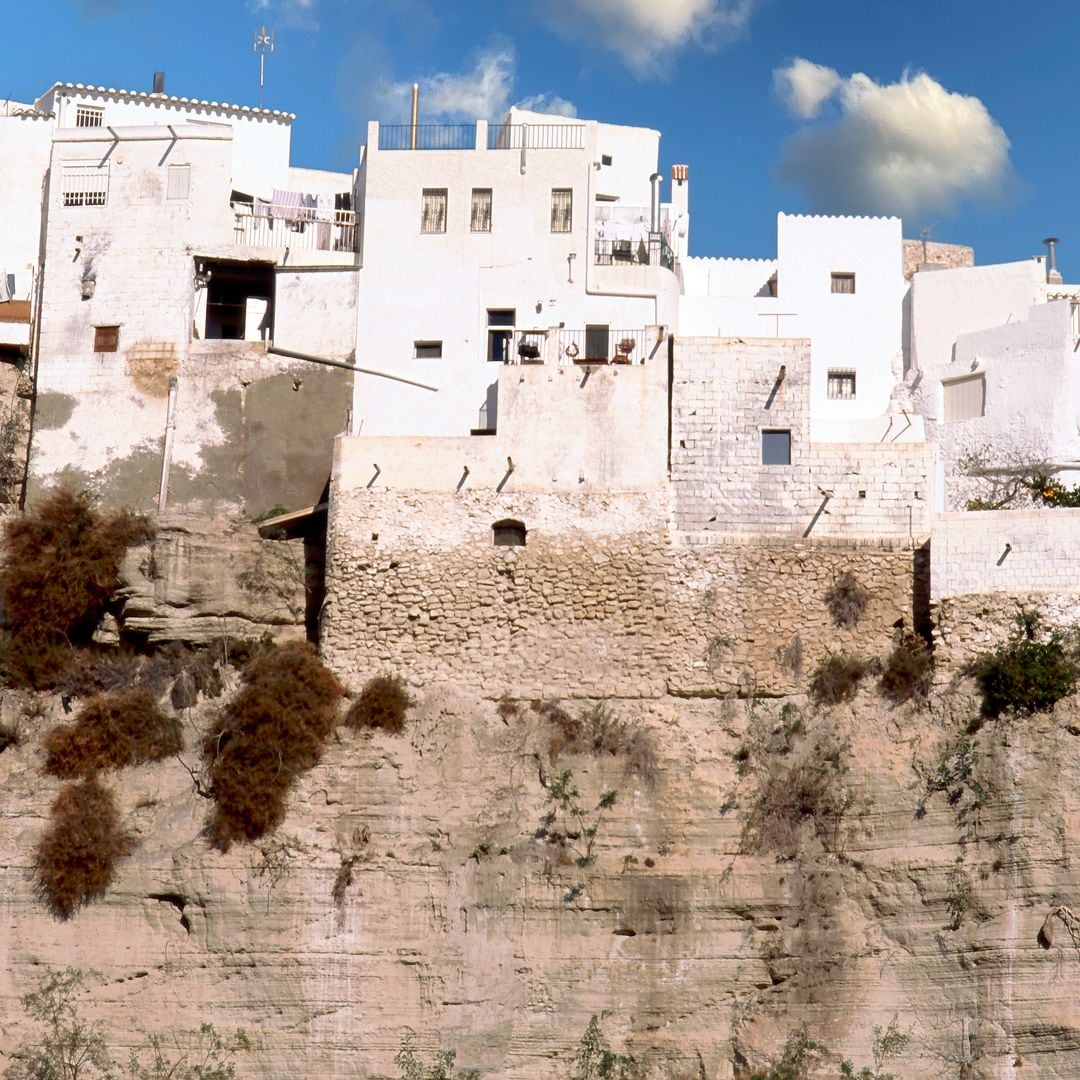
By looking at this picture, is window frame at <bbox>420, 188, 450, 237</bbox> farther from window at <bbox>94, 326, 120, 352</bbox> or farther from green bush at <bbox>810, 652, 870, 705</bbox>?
green bush at <bbox>810, 652, 870, 705</bbox>

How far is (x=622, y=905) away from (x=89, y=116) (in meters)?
18.2

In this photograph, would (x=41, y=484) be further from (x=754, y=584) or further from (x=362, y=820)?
(x=754, y=584)

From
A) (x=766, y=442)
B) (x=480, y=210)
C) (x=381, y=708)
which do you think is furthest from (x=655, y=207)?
(x=381, y=708)

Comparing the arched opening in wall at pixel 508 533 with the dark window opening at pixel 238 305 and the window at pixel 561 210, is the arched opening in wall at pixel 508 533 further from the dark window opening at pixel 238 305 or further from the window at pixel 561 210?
the dark window opening at pixel 238 305

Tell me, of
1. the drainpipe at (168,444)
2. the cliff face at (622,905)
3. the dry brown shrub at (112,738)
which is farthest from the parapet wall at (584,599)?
the drainpipe at (168,444)

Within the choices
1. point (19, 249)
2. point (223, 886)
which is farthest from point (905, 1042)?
point (19, 249)

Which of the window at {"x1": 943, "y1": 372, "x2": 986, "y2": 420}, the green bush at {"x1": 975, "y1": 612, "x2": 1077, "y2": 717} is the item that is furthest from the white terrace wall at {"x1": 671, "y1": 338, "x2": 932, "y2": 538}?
the window at {"x1": 943, "y1": 372, "x2": 986, "y2": 420}

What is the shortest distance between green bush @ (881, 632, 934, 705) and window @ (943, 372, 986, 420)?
6174 mm

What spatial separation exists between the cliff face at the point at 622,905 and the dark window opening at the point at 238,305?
352 inches

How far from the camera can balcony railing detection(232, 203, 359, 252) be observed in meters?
35.8

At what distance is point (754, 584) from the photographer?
31.5 metres

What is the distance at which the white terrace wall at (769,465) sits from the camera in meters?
31.9

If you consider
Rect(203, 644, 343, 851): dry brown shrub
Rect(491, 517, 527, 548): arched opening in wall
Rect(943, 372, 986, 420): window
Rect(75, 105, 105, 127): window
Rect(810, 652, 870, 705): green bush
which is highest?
Rect(75, 105, 105, 127): window

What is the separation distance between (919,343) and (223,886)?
14.7 m
